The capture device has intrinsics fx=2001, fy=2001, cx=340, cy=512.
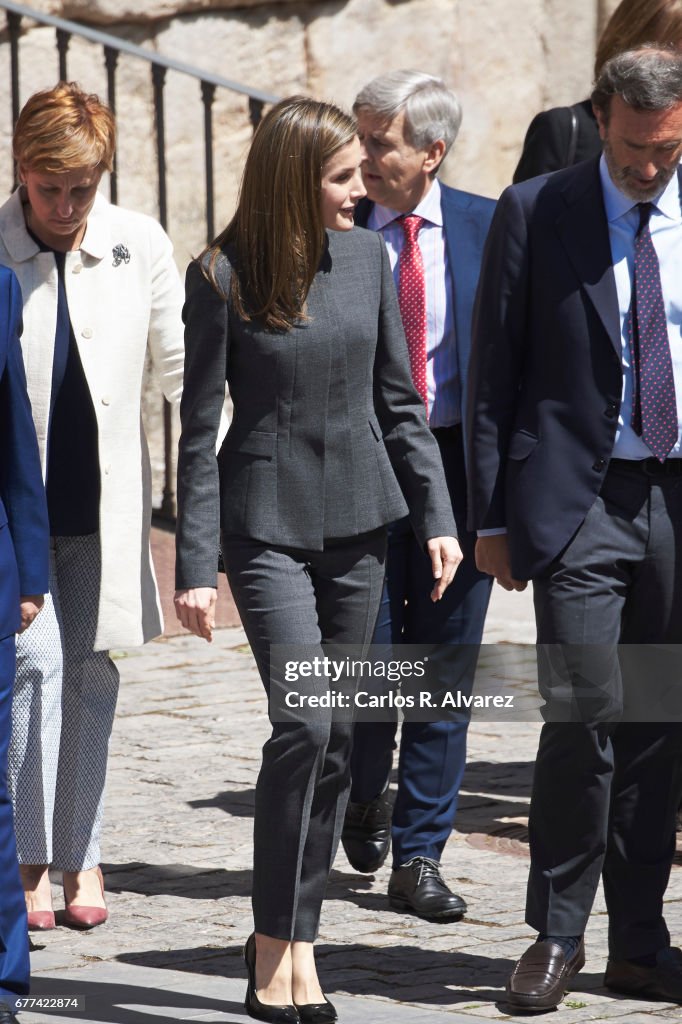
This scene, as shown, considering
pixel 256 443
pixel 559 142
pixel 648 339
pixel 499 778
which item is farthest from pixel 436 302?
pixel 499 778

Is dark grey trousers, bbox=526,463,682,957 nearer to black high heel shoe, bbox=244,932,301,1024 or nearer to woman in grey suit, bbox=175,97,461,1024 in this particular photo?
woman in grey suit, bbox=175,97,461,1024

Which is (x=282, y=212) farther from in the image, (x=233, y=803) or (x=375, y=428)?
(x=233, y=803)

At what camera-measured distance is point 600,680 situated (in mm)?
4258

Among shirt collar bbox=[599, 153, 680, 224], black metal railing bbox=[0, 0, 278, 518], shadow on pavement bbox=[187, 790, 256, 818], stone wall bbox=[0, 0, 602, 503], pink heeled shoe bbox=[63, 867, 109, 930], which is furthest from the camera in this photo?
stone wall bbox=[0, 0, 602, 503]

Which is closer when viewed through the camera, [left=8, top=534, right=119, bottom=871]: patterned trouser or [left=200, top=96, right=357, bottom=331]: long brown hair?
[left=200, top=96, right=357, bottom=331]: long brown hair

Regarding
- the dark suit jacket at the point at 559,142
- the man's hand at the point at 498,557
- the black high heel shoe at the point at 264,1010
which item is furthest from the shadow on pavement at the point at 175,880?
the dark suit jacket at the point at 559,142

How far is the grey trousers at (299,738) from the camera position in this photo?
416 centimetres

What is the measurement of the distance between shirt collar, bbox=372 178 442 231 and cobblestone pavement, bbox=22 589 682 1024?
176 cm

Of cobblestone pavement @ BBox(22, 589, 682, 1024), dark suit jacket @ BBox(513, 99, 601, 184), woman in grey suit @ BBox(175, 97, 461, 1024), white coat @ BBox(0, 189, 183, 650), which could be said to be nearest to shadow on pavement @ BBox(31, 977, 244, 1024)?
cobblestone pavement @ BBox(22, 589, 682, 1024)

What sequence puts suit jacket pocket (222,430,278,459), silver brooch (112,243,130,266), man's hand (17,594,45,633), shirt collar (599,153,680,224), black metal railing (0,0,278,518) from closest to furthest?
man's hand (17,594,45,633) < suit jacket pocket (222,430,278,459) < shirt collar (599,153,680,224) < silver brooch (112,243,130,266) < black metal railing (0,0,278,518)

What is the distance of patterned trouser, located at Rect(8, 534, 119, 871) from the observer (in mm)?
5047

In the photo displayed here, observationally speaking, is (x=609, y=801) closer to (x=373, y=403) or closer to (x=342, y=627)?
(x=342, y=627)

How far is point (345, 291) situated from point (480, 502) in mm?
556

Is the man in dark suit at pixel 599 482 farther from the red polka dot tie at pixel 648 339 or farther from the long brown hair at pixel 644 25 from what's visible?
the long brown hair at pixel 644 25
